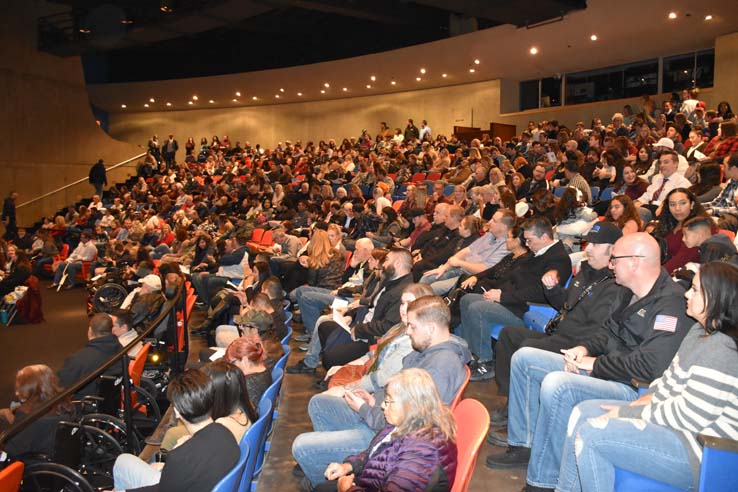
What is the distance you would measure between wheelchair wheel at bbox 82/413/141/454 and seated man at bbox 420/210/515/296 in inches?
106

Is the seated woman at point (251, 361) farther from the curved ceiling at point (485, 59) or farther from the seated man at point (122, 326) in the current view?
the curved ceiling at point (485, 59)

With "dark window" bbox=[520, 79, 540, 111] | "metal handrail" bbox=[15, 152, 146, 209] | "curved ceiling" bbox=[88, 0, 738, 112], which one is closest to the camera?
"curved ceiling" bbox=[88, 0, 738, 112]

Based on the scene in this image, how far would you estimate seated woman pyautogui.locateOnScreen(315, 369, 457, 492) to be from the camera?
2.15 metres

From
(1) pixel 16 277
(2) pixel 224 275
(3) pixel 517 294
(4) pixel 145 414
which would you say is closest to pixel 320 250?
(2) pixel 224 275

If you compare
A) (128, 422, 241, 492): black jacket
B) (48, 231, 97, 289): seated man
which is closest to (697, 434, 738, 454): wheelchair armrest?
(128, 422, 241, 492): black jacket

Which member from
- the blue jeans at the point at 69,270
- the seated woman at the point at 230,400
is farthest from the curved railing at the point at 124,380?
the blue jeans at the point at 69,270

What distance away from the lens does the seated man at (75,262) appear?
497 inches

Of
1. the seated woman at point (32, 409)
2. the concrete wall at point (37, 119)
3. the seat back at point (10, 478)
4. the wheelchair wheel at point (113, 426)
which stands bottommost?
the wheelchair wheel at point (113, 426)

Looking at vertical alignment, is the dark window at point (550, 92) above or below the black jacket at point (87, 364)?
above

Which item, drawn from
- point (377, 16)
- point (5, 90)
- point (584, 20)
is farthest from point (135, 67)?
point (584, 20)

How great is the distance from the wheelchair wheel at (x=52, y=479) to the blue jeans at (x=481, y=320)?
262 cm

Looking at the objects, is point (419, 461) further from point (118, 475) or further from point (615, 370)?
point (118, 475)

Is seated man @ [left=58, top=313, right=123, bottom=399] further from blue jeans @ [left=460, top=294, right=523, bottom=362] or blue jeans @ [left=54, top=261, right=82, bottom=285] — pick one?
blue jeans @ [left=54, top=261, right=82, bottom=285]

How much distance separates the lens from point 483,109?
20141mm
